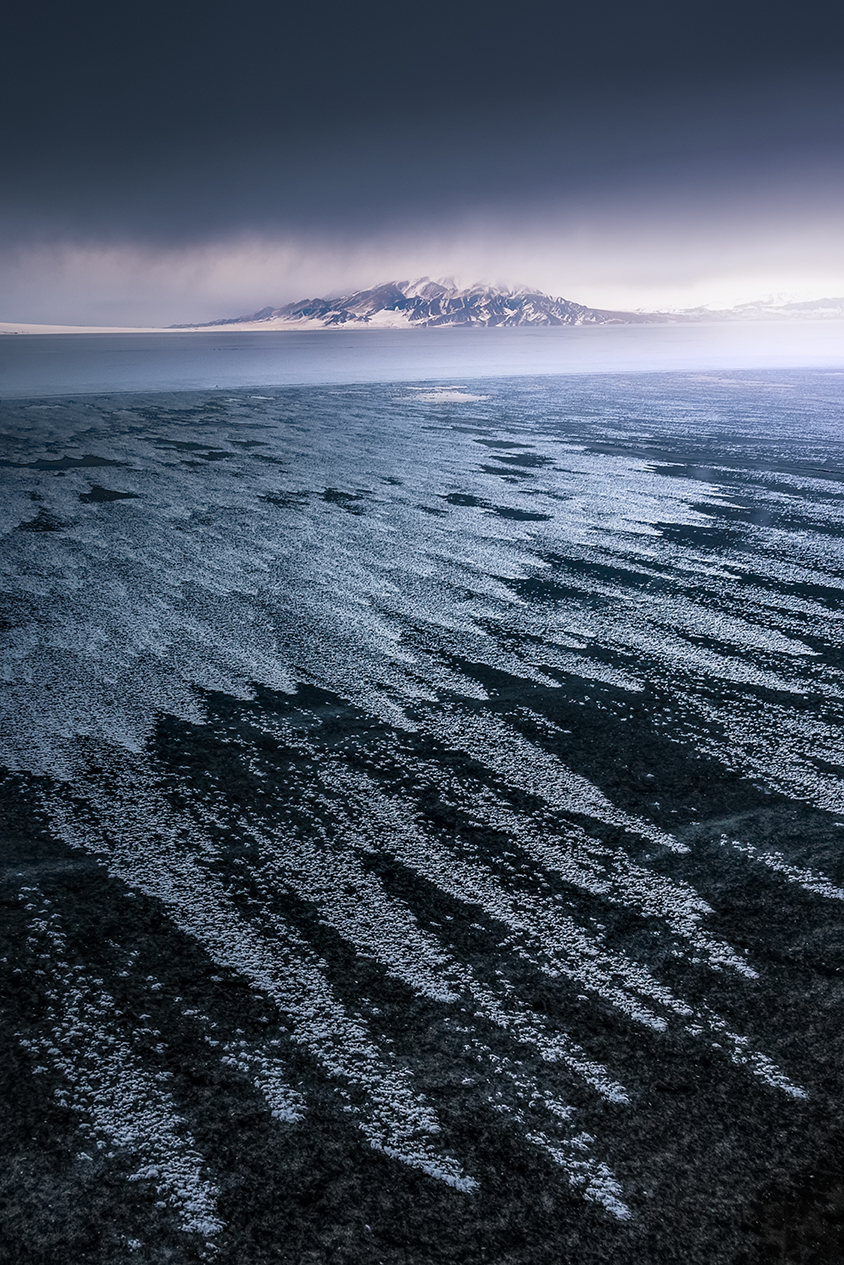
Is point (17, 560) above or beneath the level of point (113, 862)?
above

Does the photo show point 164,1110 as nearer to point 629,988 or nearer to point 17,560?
point 629,988

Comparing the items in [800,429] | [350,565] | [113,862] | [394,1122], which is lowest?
[394,1122]

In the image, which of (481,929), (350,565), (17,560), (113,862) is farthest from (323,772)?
(17,560)

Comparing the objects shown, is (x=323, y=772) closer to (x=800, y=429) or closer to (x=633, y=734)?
(x=633, y=734)

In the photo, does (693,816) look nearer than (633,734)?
Yes

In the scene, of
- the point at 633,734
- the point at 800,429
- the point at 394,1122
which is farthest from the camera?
the point at 800,429

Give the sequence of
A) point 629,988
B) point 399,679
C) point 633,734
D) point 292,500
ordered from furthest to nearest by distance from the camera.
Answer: point 292,500, point 399,679, point 633,734, point 629,988

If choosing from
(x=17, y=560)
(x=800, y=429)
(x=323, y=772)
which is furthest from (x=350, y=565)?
(x=800, y=429)
